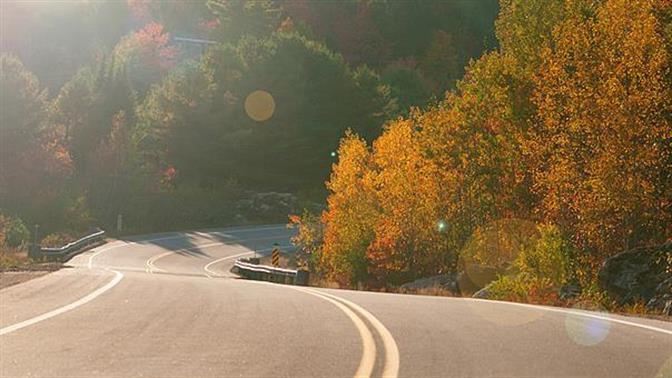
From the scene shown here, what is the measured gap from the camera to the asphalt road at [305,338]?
8039mm

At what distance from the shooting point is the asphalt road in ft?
26.4

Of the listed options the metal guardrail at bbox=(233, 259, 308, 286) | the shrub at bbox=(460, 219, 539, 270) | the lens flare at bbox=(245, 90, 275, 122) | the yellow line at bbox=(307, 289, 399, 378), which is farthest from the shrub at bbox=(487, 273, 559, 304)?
the lens flare at bbox=(245, 90, 275, 122)

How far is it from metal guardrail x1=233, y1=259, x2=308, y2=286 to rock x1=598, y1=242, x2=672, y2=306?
17131 mm

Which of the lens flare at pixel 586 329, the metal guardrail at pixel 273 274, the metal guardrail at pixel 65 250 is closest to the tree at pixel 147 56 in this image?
the metal guardrail at pixel 65 250

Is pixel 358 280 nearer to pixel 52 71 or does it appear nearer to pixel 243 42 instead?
pixel 243 42

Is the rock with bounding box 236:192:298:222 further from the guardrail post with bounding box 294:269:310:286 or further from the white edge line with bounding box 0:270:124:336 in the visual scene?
the white edge line with bounding box 0:270:124:336

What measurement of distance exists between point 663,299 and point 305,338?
9.91 metres

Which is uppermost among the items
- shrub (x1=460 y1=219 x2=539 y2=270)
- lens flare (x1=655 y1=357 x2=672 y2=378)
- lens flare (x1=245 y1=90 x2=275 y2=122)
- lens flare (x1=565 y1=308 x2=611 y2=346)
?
lens flare (x1=245 y1=90 x2=275 y2=122)

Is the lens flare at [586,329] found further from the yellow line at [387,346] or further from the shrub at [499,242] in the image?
the shrub at [499,242]

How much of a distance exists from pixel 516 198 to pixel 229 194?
148 feet

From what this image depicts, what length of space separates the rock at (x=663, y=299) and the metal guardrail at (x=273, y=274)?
18916 millimetres

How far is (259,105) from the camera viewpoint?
3127 inches

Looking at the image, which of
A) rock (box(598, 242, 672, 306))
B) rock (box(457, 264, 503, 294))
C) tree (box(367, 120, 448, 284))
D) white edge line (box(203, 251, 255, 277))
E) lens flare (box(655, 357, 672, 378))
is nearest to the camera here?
lens flare (box(655, 357, 672, 378))

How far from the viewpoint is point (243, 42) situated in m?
82.9
